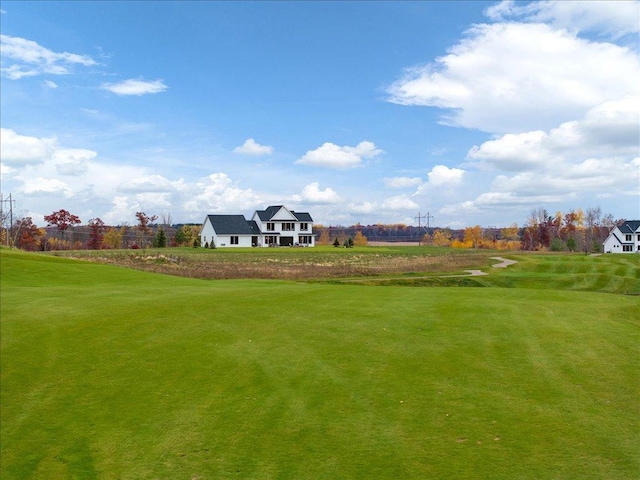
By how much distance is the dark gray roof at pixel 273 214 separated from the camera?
96.3 metres

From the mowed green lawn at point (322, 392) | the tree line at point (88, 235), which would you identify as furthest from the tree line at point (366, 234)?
the mowed green lawn at point (322, 392)

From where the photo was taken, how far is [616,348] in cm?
1197

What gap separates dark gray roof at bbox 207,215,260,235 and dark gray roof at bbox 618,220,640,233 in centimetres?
7163

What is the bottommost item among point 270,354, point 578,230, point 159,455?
point 159,455

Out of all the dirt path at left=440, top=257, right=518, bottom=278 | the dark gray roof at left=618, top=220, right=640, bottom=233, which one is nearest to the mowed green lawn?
the dark gray roof at left=618, top=220, right=640, bottom=233

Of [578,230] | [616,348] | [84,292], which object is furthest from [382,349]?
[578,230]

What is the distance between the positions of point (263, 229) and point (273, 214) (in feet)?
11.1

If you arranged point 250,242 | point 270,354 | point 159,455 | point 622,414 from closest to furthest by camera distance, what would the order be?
point 159,455 → point 622,414 → point 270,354 → point 250,242

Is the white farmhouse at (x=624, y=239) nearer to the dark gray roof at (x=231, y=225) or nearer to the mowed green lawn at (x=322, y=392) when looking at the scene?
the mowed green lawn at (x=322, y=392)

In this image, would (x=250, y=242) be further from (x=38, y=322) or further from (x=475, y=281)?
(x=38, y=322)

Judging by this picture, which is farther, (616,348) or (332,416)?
(616,348)

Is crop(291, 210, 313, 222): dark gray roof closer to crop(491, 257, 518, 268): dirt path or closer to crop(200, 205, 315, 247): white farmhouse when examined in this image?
crop(200, 205, 315, 247): white farmhouse

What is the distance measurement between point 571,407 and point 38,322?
14.0 meters

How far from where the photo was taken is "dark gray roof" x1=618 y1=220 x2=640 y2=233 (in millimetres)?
25745
